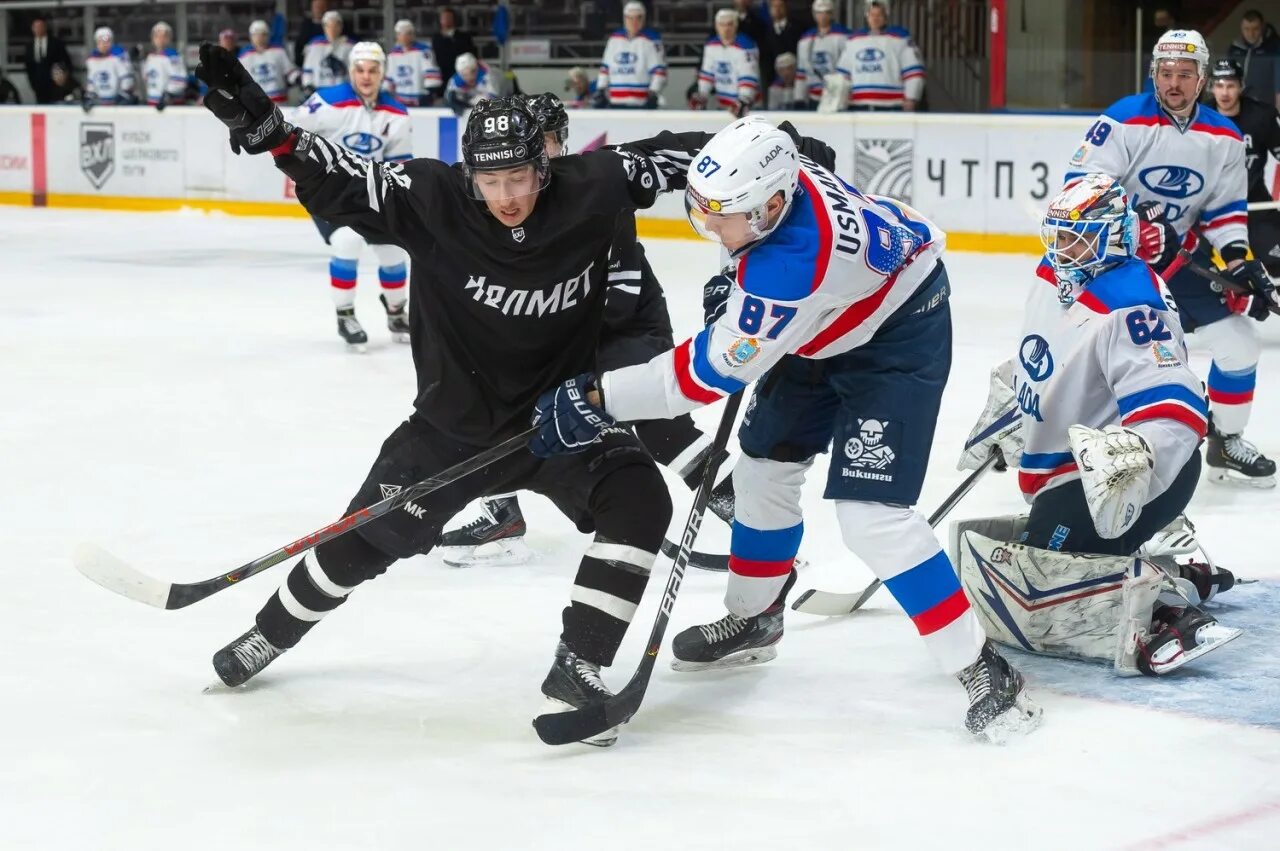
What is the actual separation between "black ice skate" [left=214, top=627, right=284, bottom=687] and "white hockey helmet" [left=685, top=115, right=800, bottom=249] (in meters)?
1.11

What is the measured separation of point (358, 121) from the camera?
7535 mm

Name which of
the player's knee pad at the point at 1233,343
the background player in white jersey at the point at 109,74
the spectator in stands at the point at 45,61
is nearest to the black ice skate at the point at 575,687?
the player's knee pad at the point at 1233,343

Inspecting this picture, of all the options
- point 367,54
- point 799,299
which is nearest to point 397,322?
point 367,54

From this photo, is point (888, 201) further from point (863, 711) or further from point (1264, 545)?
point (1264, 545)

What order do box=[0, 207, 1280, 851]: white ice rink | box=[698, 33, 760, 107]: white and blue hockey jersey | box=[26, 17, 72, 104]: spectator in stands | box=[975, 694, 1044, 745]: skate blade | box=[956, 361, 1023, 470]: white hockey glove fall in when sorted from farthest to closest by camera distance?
box=[26, 17, 72, 104]: spectator in stands → box=[698, 33, 760, 107]: white and blue hockey jersey → box=[956, 361, 1023, 470]: white hockey glove → box=[975, 694, 1044, 745]: skate blade → box=[0, 207, 1280, 851]: white ice rink

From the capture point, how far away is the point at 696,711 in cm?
294

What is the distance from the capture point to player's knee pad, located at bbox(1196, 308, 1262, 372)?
4832 mm

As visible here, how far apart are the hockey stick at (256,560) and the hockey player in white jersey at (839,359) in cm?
21

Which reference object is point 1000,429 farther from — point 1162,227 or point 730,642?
point 1162,227

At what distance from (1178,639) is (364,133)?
5.28m

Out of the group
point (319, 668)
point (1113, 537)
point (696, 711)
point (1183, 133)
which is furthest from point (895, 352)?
point (1183, 133)

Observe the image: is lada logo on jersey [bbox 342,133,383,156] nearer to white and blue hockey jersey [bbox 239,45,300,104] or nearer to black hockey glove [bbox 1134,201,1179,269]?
black hockey glove [bbox 1134,201,1179,269]

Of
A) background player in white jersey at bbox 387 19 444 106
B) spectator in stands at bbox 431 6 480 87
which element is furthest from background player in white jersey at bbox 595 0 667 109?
background player in white jersey at bbox 387 19 444 106

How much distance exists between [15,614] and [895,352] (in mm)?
1953
